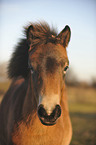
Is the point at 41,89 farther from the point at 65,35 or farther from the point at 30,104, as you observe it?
the point at 65,35

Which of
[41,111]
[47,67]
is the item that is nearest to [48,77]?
[47,67]

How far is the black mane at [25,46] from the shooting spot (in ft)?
8.95


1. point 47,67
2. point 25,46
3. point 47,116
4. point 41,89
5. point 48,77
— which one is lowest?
point 47,116

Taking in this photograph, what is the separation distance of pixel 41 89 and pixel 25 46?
1.35 metres

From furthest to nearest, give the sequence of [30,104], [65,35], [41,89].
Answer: [65,35], [30,104], [41,89]

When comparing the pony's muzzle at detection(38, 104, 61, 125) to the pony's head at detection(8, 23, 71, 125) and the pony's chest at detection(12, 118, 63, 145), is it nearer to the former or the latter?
the pony's head at detection(8, 23, 71, 125)

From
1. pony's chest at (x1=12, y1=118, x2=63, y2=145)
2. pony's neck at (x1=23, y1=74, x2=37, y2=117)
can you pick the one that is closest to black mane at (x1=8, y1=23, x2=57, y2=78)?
pony's neck at (x1=23, y1=74, x2=37, y2=117)

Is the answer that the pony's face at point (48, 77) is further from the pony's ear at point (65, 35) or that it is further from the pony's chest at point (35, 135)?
the pony's chest at point (35, 135)

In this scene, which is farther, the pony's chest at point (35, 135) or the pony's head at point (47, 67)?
the pony's chest at point (35, 135)

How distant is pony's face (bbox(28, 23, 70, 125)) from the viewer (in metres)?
2.01

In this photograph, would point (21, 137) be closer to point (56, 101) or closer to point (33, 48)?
point (56, 101)

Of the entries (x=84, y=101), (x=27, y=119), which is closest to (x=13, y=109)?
(x=27, y=119)

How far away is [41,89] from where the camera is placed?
85.5 inches

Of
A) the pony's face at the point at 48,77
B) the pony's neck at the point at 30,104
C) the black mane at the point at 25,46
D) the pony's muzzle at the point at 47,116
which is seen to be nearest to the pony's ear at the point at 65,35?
the black mane at the point at 25,46
